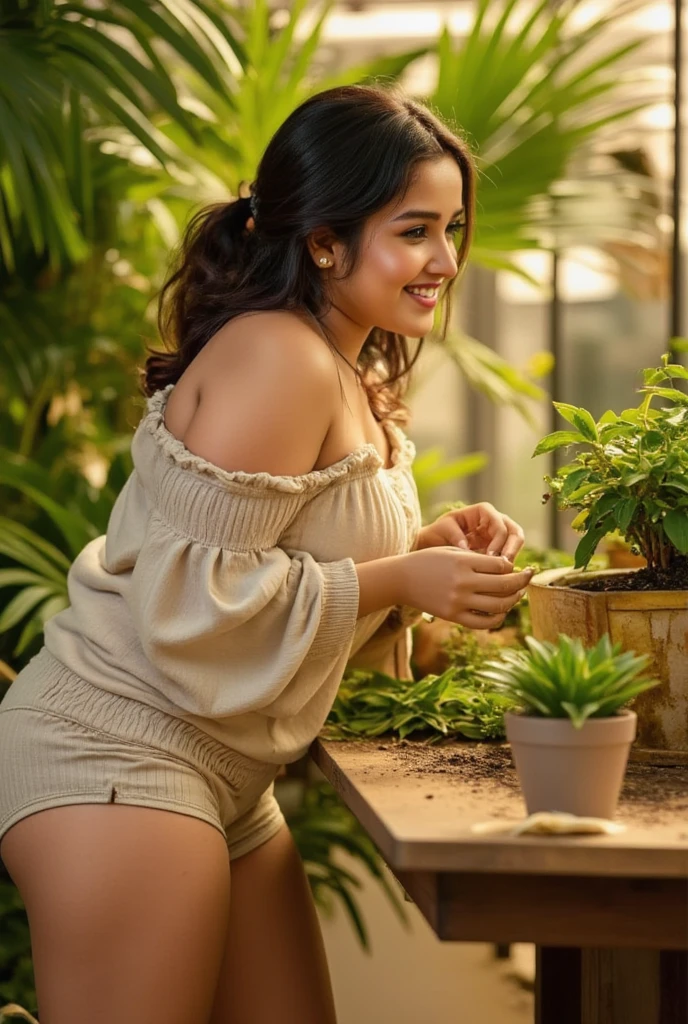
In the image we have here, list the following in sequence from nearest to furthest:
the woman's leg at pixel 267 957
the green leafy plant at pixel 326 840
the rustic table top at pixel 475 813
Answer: the rustic table top at pixel 475 813
the woman's leg at pixel 267 957
the green leafy plant at pixel 326 840

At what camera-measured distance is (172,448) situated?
145 centimetres

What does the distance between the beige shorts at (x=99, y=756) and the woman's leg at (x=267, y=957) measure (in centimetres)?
20

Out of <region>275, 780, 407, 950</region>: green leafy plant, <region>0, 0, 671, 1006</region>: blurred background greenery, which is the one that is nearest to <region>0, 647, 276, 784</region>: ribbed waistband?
<region>0, 0, 671, 1006</region>: blurred background greenery

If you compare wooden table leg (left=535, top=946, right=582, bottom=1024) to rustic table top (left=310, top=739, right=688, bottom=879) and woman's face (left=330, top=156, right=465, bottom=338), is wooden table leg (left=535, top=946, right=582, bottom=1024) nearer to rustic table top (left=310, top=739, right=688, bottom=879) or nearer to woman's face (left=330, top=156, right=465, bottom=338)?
rustic table top (left=310, top=739, right=688, bottom=879)

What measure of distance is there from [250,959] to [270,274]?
35.9 inches

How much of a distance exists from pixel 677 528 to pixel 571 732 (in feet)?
1.42

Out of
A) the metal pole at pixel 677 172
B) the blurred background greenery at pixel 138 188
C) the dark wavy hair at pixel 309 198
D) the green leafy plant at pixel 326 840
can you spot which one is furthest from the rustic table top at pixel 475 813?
the metal pole at pixel 677 172

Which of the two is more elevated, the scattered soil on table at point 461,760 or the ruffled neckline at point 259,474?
the ruffled neckline at point 259,474

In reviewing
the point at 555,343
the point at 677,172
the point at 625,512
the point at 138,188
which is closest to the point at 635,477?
the point at 625,512

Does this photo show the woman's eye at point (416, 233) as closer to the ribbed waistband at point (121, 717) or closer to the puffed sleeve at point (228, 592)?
the puffed sleeve at point (228, 592)

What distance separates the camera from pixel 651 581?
1.48 meters

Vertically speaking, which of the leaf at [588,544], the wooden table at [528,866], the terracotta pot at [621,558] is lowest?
the wooden table at [528,866]

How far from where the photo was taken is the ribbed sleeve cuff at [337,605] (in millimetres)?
1425

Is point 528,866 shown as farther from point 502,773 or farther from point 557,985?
point 557,985
